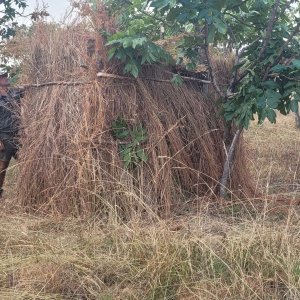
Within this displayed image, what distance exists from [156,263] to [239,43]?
2.99 m

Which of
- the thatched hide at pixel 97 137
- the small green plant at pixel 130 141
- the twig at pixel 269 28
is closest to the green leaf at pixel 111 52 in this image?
the thatched hide at pixel 97 137

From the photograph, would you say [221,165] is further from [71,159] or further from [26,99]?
[26,99]

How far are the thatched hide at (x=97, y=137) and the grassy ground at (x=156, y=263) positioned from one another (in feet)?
2.64

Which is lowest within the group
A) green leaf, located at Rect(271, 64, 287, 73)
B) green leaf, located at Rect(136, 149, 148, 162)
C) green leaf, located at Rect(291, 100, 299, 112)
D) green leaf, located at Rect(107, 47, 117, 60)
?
green leaf, located at Rect(136, 149, 148, 162)

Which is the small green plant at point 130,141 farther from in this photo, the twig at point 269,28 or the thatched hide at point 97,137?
the twig at point 269,28

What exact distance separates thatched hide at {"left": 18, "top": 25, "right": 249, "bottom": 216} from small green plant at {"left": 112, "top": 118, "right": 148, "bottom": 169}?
5 cm

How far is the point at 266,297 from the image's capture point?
257cm

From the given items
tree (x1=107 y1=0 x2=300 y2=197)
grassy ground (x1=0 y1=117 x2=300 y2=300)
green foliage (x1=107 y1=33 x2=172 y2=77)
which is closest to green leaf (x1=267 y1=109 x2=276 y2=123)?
tree (x1=107 y1=0 x2=300 y2=197)

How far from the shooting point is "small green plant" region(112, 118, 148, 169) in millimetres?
4410

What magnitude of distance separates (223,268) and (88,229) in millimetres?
1331

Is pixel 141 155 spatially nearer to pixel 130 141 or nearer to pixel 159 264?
pixel 130 141

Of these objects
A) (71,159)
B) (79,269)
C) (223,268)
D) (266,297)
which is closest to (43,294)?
(79,269)

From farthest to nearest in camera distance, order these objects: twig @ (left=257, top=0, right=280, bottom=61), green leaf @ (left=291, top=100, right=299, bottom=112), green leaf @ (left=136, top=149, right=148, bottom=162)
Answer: green leaf @ (left=136, top=149, right=148, bottom=162) → twig @ (left=257, top=0, right=280, bottom=61) → green leaf @ (left=291, top=100, right=299, bottom=112)

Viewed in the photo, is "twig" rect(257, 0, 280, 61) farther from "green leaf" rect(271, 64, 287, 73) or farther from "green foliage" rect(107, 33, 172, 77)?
"green foliage" rect(107, 33, 172, 77)
